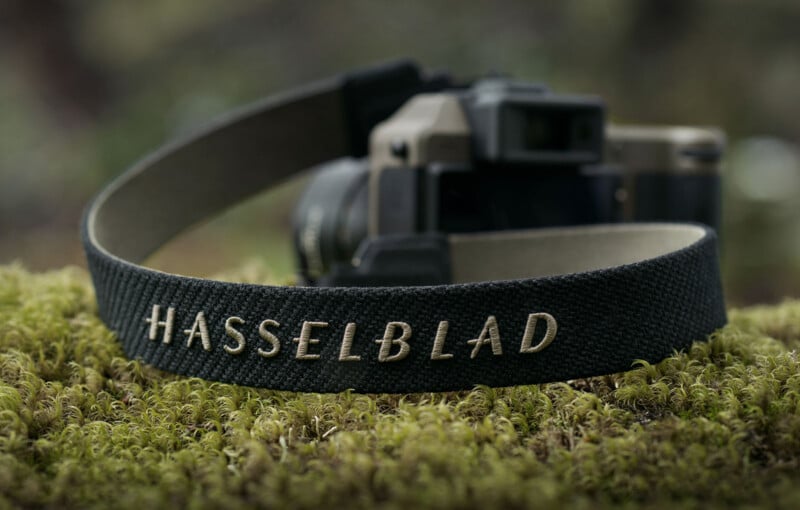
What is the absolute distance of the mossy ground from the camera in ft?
2.05

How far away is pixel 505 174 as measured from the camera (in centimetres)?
150

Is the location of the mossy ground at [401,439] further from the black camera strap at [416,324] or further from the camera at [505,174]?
the camera at [505,174]

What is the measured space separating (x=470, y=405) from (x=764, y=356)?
35cm

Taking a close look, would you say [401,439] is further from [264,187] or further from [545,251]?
[264,187]

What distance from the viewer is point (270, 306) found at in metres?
0.89

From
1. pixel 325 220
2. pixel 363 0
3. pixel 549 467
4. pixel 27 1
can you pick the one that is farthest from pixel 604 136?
pixel 27 1

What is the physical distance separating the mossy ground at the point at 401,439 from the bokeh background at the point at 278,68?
14.6ft

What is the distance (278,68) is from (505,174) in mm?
5730

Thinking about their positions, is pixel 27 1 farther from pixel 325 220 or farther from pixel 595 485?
pixel 595 485

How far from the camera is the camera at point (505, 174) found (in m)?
1.42

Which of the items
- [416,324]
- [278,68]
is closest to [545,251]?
[416,324]

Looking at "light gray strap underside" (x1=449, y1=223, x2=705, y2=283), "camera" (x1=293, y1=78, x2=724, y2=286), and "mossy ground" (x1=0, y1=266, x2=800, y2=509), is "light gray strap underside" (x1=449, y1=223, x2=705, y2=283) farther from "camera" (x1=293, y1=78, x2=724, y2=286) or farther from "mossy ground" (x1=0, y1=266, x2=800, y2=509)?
"mossy ground" (x1=0, y1=266, x2=800, y2=509)

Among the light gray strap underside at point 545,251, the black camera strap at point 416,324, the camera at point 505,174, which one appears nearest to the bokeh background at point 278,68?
the camera at point 505,174

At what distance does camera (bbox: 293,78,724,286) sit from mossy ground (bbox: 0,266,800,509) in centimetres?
52
